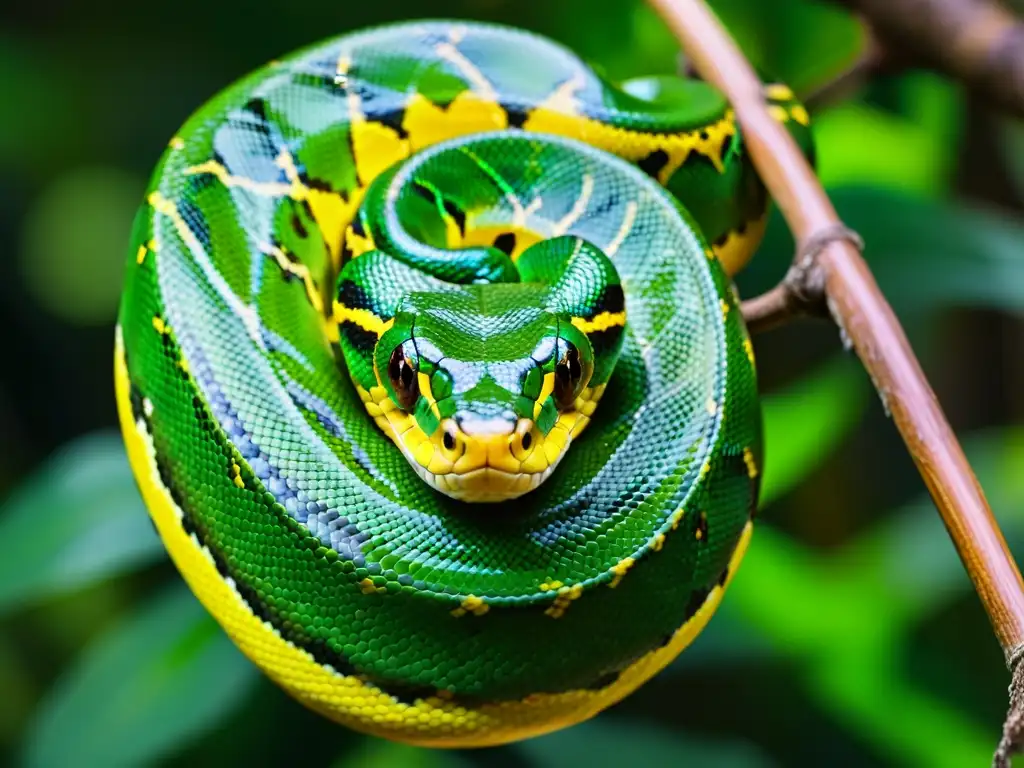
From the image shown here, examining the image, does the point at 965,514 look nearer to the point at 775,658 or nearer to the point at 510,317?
the point at 510,317

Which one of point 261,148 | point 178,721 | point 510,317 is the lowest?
point 178,721

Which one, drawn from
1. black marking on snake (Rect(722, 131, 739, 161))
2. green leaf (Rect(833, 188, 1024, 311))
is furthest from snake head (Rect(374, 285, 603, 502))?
green leaf (Rect(833, 188, 1024, 311))

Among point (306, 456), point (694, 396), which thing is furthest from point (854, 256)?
point (306, 456)

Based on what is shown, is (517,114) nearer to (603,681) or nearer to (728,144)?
(728,144)

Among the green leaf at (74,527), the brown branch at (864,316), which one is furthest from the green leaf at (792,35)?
the green leaf at (74,527)

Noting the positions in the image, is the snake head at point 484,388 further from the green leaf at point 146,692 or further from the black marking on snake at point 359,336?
the green leaf at point 146,692
